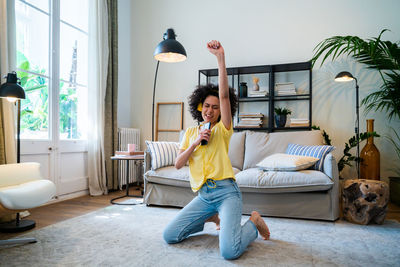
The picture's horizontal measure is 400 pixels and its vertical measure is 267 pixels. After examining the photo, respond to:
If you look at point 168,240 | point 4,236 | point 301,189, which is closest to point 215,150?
point 168,240

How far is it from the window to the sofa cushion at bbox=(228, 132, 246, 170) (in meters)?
1.93

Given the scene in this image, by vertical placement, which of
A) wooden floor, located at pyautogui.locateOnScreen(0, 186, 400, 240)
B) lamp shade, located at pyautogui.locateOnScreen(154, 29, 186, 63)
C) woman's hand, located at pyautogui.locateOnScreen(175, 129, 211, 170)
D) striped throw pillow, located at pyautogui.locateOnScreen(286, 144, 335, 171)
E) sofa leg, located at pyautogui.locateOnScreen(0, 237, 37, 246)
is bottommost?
wooden floor, located at pyautogui.locateOnScreen(0, 186, 400, 240)

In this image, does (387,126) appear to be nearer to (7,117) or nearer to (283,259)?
(283,259)

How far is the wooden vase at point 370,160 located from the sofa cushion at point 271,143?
58 cm

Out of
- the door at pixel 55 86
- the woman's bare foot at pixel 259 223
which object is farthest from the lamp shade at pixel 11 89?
the woman's bare foot at pixel 259 223

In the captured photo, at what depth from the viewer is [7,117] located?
244cm

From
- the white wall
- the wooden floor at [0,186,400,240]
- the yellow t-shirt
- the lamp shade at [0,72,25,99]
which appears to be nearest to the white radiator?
→ the white wall

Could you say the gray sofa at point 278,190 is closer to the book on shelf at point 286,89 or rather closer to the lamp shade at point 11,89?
the book on shelf at point 286,89

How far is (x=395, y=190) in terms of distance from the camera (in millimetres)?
3111

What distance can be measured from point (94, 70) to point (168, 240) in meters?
2.62

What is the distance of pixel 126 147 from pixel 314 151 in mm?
2604

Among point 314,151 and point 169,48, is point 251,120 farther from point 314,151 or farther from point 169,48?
point 169,48

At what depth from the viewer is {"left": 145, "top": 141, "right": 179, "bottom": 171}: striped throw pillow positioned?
2924 millimetres

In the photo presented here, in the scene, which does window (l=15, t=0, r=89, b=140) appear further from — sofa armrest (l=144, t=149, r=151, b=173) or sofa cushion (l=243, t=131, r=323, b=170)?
sofa cushion (l=243, t=131, r=323, b=170)
